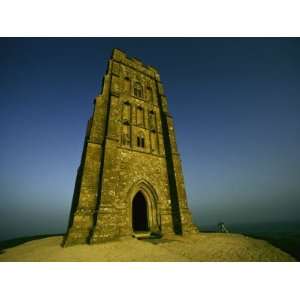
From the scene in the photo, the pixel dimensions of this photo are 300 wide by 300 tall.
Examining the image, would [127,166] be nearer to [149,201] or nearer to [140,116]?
[149,201]

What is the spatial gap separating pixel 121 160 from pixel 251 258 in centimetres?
859

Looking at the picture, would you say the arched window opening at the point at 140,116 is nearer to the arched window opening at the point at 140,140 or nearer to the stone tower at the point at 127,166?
the stone tower at the point at 127,166

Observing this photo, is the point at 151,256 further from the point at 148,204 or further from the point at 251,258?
the point at 148,204

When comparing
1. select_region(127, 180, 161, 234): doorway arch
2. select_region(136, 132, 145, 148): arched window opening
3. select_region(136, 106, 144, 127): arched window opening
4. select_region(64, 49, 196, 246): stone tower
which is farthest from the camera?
select_region(136, 106, 144, 127): arched window opening

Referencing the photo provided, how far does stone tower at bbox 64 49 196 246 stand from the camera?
28.4 ft

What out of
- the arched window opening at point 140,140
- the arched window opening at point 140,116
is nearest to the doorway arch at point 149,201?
the arched window opening at point 140,140

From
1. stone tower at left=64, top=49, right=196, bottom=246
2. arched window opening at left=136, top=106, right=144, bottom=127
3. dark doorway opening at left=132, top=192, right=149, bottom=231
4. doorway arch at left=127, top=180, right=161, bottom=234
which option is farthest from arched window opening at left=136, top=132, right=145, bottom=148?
dark doorway opening at left=132, top=192, right=149, bottom=231

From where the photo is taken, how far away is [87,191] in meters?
9.07

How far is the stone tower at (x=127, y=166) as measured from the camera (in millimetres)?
8656

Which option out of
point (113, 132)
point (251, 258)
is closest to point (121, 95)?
point (113, 132)

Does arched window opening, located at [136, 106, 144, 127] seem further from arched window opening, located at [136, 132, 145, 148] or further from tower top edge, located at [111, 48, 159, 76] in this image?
tower top edge, located at [111, 48, 159, 76]

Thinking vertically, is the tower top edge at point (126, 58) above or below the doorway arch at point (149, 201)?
above

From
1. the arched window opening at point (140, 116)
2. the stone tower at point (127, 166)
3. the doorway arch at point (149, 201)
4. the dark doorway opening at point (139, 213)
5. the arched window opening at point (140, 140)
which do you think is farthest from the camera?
the arched window opening at point (140, 116)

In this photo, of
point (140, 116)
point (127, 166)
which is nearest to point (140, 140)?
point (140, 116)
